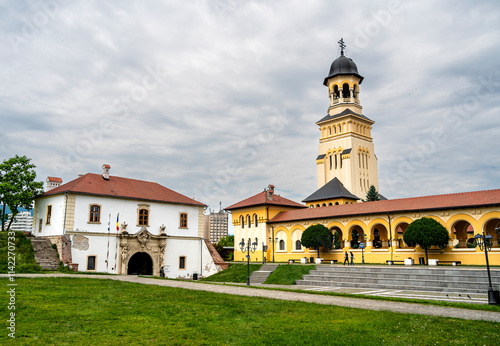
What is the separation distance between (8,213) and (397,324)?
3647 cm

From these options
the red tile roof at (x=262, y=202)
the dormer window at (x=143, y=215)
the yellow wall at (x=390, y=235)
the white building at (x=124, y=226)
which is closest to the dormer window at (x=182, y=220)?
the white building at (x=124, y=226)

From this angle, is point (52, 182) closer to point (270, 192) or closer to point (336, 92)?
point (270, 192)

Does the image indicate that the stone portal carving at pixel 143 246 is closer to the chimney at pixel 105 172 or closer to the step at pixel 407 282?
the chimney at pixel 105 172

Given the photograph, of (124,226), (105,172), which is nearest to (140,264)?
(124,226)

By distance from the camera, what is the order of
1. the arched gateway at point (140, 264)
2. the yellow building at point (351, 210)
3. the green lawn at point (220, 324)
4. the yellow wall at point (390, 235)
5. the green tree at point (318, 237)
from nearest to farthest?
1. the green lawn at point (220, 324)
2. the yellow wall at point (390, 235)
3. the yellow building at point (351, 210)
4. the green tree at point (318, 237)
5. the arched gateway at point (140, 264)

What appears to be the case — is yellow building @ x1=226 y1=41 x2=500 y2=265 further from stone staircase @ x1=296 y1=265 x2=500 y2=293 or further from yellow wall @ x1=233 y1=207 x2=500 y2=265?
stone staircase @ x1=296 y1=265 x2=500 y2=293

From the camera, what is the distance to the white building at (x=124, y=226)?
32.2 m

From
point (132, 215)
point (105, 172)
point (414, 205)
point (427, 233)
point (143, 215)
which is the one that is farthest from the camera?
point (105, 172)

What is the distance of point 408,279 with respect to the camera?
71.3ft

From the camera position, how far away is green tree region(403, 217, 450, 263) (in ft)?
93.6

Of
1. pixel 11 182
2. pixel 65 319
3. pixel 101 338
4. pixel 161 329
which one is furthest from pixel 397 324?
pixel 11 182

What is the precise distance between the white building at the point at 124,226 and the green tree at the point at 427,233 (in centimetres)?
1793

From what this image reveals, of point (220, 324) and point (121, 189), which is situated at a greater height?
point (121, 189)

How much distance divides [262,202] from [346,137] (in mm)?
20640
